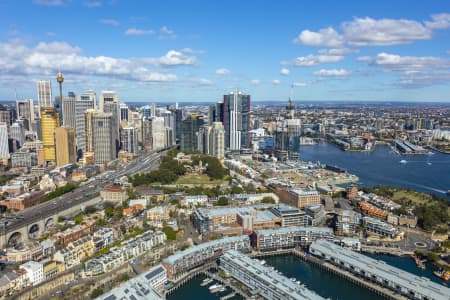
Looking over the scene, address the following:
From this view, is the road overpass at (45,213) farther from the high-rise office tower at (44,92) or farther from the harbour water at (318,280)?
the high-rise office tower at (44,92)

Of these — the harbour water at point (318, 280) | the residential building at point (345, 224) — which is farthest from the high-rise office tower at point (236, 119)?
the harbour water at point (318, 280)

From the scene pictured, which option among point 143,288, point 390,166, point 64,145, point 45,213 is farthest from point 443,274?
point 64,145

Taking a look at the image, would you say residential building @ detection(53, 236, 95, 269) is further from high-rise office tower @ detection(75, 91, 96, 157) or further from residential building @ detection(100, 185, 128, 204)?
high-rise office tower @ detection(75, 91, 96, 157)

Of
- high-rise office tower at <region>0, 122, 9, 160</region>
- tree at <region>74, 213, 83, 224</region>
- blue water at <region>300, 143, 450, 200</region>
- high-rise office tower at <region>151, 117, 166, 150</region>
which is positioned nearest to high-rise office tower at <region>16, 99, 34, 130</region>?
high-rise office tower at <region>0, 122, 9, 160</region>

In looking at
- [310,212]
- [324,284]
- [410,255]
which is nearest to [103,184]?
[310,212]

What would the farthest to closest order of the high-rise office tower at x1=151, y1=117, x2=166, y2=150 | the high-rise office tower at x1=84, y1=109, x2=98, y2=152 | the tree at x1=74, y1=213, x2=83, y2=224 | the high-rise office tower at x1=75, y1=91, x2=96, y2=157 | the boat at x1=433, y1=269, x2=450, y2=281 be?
the high-rise office tower at x1=151, y1=117, x2=166, y2=150, the high-rise office tower at x1=75, y1=91, x2=96, y2=157, the high-rise office tower at x1=84, y1=109, x2=98, y2=152, the tree at x1=74, y1=213, x2=83, y2=224, the boat at x1=433, y1=269, x2=450, y2=281

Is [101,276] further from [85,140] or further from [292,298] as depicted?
[85,140]
